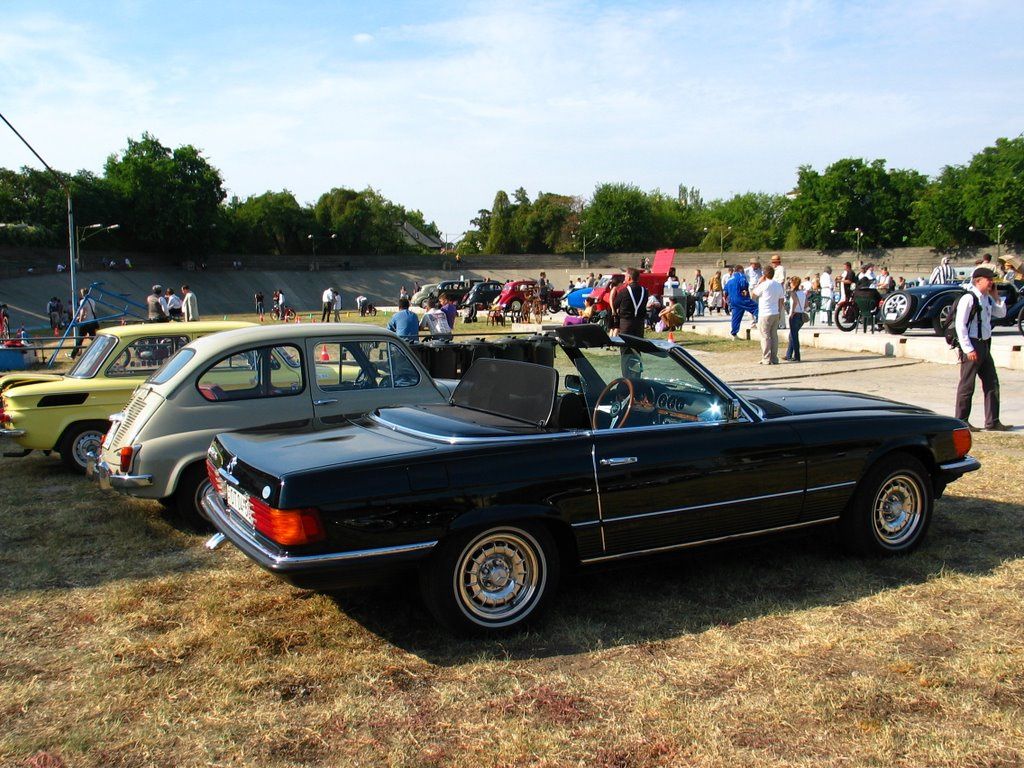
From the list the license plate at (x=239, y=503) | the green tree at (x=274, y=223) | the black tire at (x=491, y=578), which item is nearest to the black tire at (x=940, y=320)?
the black tire at (x=491, y=578)

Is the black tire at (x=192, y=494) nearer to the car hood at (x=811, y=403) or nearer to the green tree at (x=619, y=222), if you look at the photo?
the car hood at (x=811, y=403)

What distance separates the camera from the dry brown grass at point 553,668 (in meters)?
3.04

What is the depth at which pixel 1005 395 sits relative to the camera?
10.9 meters

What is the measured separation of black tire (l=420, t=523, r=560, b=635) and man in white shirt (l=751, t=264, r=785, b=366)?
11552mm

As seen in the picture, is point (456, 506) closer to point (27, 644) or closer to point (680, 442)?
point (680, 442)

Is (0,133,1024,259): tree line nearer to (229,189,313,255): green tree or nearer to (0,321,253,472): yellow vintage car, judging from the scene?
(229,189,313,255): green tree

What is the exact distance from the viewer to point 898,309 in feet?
57.6

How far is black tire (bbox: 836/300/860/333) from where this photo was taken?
778 inches

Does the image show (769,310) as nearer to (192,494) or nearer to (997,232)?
(192,494)

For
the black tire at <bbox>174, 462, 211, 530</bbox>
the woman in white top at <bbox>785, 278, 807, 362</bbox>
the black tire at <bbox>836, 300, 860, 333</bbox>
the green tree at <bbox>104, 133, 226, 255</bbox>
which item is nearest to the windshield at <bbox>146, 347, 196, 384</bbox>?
the black tire at <bbox>174, 462, 211, 530</bbox>

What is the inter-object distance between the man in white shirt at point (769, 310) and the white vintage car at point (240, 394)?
9285 millimetres

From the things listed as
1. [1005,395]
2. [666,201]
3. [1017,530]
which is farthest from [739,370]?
[666,201]

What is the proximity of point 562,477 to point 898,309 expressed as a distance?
52.2 ft

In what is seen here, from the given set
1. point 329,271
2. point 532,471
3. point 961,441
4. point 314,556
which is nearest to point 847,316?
point 961,441
